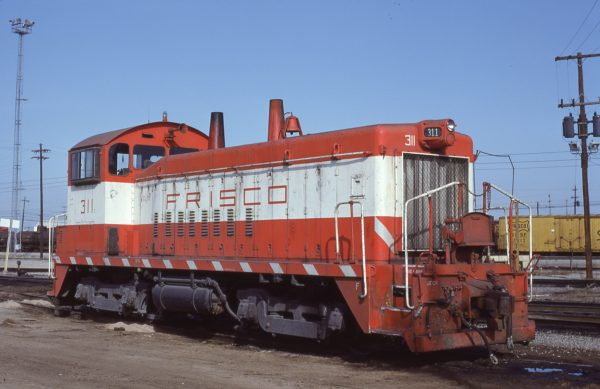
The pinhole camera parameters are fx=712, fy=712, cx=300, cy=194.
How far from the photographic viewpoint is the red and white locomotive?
29.2ft

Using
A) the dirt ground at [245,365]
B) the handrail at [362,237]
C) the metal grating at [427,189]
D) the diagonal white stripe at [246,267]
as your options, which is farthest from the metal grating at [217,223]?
the metal grating at [427,189]

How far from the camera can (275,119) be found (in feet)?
39.4

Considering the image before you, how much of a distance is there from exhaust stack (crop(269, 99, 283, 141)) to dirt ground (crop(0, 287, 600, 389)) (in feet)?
11.3

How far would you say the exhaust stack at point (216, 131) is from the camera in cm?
1353

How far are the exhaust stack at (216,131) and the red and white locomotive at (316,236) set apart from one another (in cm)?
2

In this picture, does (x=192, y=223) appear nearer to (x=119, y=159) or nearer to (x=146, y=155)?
(x=146, y=155)

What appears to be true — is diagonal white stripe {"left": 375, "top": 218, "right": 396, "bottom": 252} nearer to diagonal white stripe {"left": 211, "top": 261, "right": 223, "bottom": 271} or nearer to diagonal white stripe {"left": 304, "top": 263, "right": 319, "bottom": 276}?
diagonal white stripe {"left": 304, "top": 263, "right": 319, "bottom": 276}

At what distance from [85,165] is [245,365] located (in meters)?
6.88

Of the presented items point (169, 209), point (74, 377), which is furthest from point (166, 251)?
point (74, 377)

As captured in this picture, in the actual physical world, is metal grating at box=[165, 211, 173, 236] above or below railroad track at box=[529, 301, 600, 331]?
above

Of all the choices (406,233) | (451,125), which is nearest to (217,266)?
(406,233)

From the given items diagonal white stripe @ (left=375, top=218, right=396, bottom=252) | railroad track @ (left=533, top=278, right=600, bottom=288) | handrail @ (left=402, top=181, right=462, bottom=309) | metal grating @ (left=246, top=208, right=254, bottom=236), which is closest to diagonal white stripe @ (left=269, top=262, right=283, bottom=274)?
metal grating @ (left=246, top=208, right=254, bottom=236)

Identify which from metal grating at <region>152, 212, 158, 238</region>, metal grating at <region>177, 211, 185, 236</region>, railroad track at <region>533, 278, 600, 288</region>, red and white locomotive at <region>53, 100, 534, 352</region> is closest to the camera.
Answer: red and white locomotive at <region>53, 100, 534, 352</region>

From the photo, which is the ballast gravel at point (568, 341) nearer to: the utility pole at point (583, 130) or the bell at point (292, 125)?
the bell at point (292, 125)
